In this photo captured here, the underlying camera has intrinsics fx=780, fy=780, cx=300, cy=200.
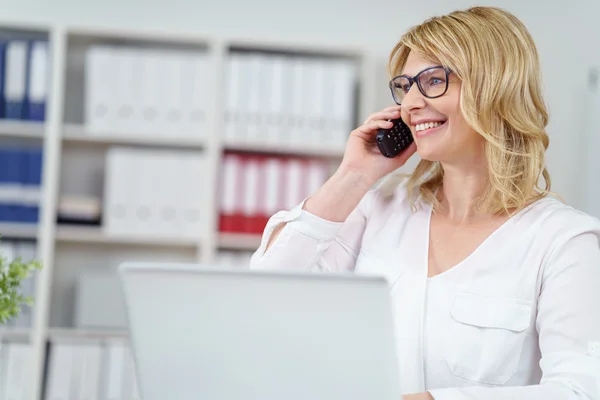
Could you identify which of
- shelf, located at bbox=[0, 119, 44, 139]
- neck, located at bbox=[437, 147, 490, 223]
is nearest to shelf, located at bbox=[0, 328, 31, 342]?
shelf, located at bbox=[0, 119, 44, 139]

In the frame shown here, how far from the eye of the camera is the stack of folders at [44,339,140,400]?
298 centimetres

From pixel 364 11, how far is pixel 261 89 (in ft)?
2.35

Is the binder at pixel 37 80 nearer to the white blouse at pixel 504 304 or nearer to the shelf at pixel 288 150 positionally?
the shelf at pixel 288 150

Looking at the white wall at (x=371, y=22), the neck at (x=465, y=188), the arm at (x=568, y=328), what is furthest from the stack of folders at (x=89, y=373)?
the arm at (x=568, y=328)

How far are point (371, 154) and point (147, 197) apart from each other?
5.27 ft

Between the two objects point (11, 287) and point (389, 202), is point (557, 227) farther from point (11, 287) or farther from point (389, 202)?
point (11, 287)

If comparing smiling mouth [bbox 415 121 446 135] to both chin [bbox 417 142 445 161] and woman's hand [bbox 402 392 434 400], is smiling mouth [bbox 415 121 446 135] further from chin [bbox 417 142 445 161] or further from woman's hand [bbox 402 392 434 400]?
woman's hand [bbox 402 392 434 400]

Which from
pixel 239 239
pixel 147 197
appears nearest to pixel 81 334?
pixel 147 197

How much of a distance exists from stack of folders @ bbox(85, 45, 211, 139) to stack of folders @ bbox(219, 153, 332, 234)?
0.68 feet

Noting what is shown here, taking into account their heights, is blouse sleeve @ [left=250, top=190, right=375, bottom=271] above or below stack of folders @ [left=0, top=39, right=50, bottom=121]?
below

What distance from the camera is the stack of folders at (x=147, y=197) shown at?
3.04 m

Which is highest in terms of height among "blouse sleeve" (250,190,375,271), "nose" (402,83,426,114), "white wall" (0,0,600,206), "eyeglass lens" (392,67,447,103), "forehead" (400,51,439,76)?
"white wall" (0,0,600,206)

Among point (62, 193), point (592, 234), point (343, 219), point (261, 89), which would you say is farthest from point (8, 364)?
point (592, 234)

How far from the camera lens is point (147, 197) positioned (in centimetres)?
305
